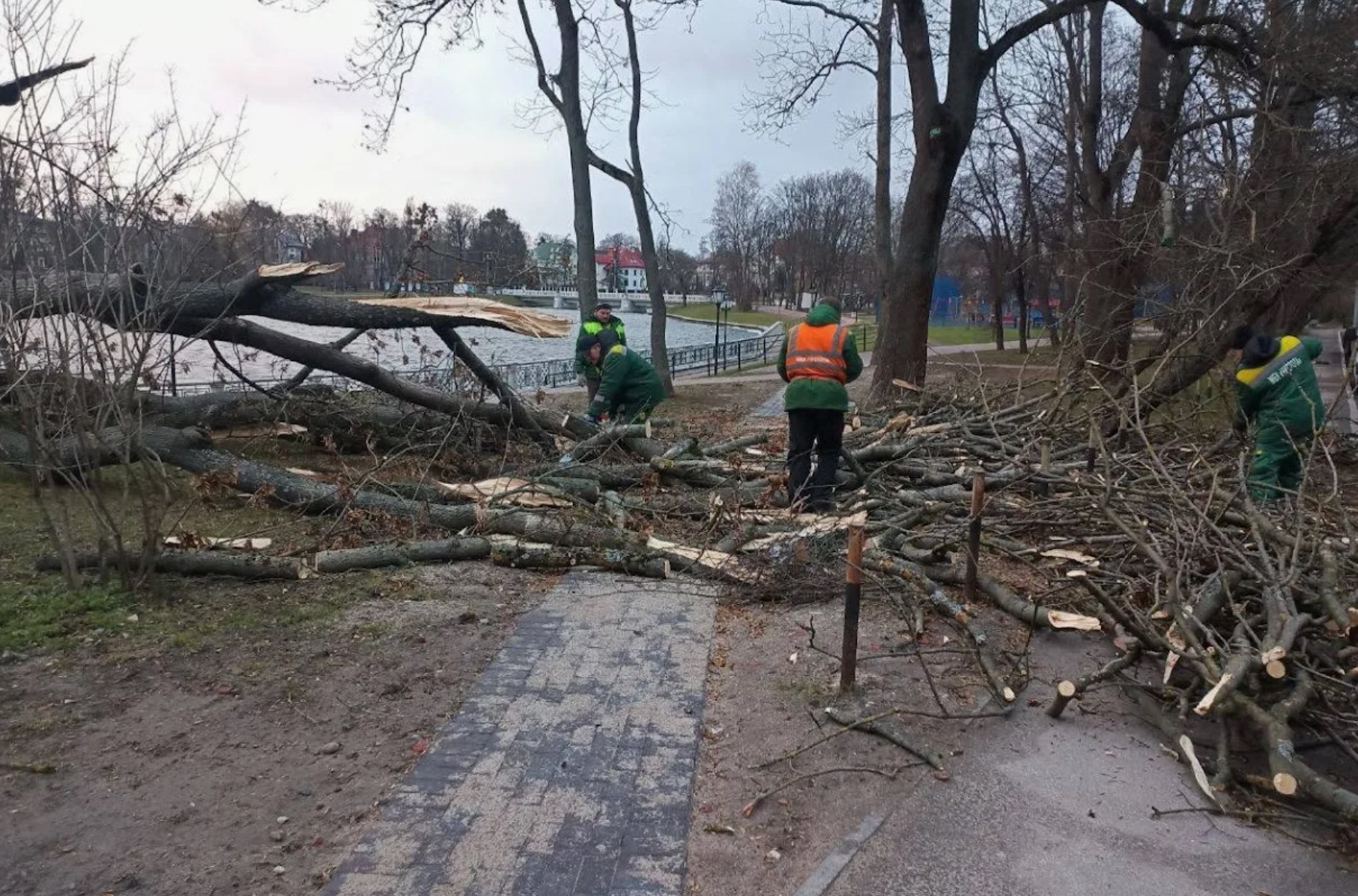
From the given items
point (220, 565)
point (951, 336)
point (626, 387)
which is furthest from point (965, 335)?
point (220, 565)

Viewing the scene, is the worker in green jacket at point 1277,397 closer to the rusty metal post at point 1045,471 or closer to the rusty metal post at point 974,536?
the rusty metal post at point 1045,471

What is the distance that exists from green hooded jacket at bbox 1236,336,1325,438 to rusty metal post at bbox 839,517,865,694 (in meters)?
4.17

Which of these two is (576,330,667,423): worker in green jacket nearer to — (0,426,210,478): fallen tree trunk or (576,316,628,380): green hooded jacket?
(576,316,628,380): green hooded jacket

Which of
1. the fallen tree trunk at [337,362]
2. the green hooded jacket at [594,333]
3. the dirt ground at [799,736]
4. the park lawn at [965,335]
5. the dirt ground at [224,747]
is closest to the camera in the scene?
the dirt ground at [224,747]

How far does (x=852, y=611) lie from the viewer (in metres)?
4.14

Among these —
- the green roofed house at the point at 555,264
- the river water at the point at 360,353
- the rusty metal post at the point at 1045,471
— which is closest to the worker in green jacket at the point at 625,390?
the river water at the point at 360,353

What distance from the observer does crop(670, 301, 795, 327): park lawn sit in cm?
5450

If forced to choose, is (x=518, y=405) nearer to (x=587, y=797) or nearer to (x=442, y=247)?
(x=442, y=247)

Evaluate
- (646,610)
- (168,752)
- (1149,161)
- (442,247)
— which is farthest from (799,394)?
(1149,161)

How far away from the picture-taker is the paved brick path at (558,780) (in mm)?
2949

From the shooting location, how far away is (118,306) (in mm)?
5094

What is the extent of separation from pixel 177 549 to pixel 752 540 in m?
3.64

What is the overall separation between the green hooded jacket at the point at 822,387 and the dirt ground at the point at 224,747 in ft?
9.69

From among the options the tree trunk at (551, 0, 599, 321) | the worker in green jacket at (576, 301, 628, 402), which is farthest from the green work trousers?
the tree trunk at (551, 0, 599, 321)
